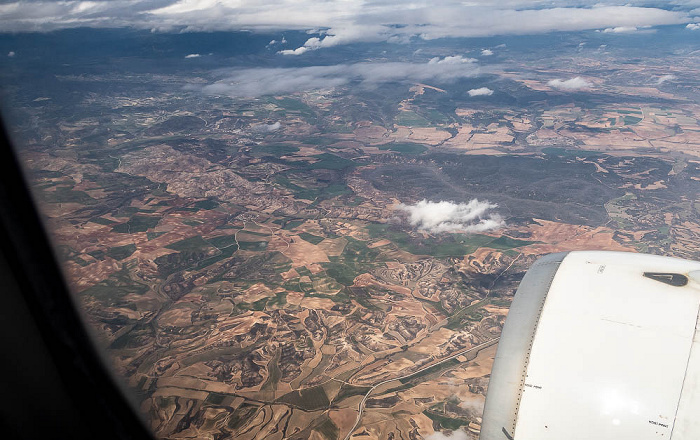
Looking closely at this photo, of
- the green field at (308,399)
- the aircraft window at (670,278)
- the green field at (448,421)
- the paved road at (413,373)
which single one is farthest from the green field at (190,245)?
the aircraft window at (670,278)

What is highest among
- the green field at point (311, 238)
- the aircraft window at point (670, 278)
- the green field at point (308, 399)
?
the aircraft window at point (670, 278)

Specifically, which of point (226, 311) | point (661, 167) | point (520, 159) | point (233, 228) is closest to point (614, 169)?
point (661, 167)

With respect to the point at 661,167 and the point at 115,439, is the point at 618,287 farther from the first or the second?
the point at 661,167

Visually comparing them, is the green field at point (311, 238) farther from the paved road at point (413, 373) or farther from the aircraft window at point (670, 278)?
the aircraft window at point (670, 278)

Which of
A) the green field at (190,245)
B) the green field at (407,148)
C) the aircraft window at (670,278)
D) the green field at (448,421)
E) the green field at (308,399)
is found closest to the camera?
the aircraft window at (670,278)

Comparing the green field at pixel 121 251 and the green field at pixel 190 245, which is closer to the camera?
the green field at pixel 121 251

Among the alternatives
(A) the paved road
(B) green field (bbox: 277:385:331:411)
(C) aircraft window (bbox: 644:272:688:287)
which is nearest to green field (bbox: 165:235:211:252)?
(B) green field (bbox: 277:385:331:411)

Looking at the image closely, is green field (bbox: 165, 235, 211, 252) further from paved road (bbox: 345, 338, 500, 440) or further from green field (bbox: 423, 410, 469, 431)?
green field (bbox: 423, 410, 469, 431)

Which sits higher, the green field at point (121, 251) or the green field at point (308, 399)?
the green field at point (121, 251)
